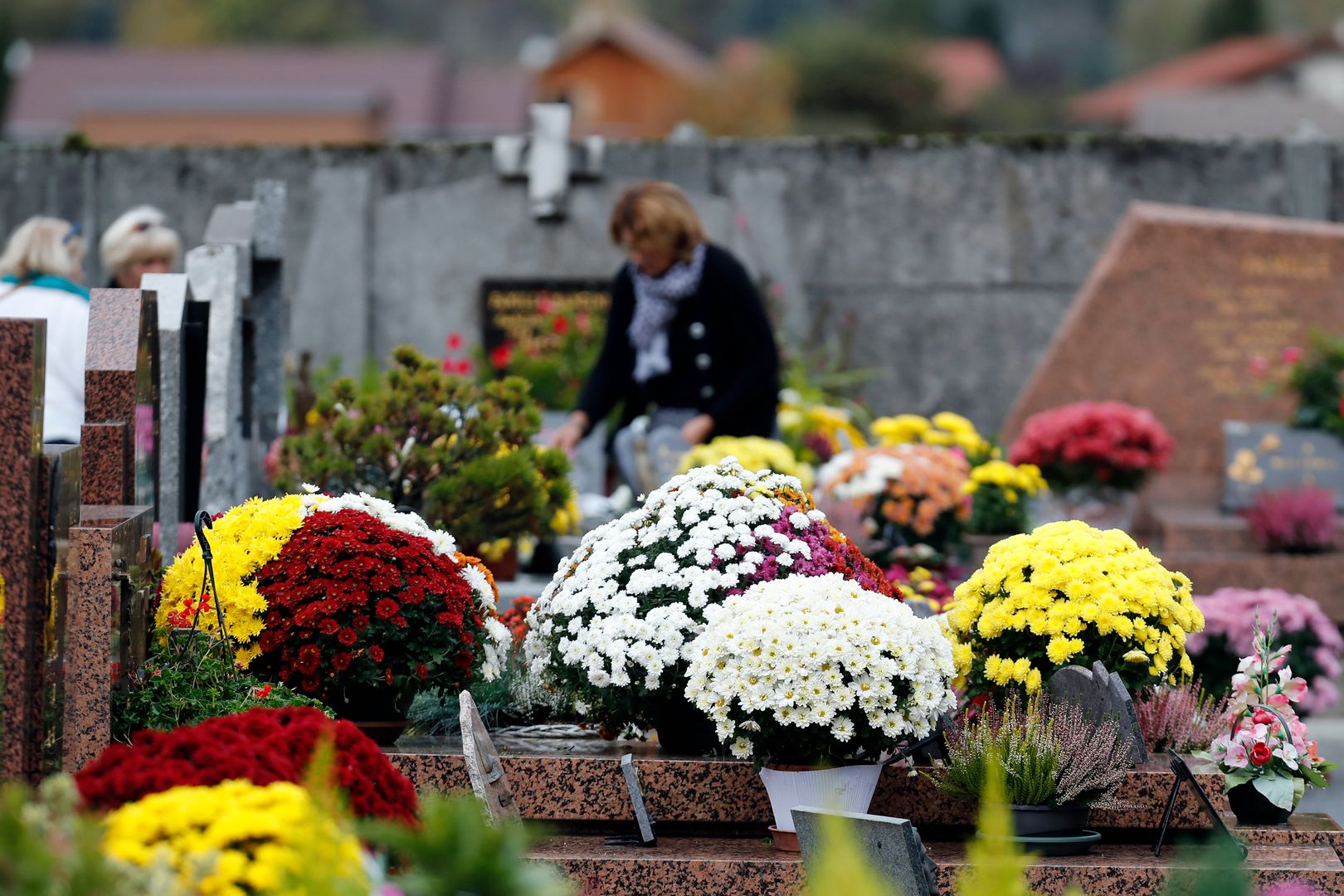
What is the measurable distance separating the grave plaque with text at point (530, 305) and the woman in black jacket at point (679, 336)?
3935 mm

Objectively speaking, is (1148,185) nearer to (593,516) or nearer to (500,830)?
(593,516)

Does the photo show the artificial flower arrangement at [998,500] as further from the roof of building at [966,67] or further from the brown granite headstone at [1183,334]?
the roof of building at [966,67]

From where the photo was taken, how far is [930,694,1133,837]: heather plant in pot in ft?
14.3

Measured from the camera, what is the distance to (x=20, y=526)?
3746 millimetres

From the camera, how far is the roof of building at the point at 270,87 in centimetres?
6562

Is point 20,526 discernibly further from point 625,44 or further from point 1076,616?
point 625,44

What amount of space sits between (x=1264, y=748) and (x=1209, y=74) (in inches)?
2829

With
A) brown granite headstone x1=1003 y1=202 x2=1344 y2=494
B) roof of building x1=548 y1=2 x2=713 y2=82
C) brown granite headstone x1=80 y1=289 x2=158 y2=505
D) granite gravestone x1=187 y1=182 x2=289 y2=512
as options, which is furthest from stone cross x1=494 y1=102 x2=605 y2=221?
roof of building x1=548 y1=2 x2=713 y2=82

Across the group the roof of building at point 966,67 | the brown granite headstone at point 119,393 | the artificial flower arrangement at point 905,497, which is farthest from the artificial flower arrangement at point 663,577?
the roof of building at point 966,67

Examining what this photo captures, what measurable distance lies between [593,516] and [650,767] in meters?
4.58

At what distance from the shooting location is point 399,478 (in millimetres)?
7082

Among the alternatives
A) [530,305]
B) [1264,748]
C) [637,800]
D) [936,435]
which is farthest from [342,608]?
[530,305]

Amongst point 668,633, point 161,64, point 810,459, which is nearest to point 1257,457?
point 810,459

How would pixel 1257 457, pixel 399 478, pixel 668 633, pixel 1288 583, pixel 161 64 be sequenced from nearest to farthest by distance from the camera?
pixel 668 633, pixel 399 478, pixel 1288 583, pixel 1257 457, pixel 161 64
